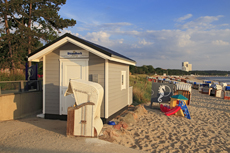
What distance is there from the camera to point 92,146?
4.55 meters

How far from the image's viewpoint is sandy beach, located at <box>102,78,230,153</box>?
529 cm

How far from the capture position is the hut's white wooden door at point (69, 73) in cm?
752

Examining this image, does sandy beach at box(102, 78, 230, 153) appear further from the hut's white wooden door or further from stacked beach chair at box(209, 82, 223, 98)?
stacked beach chair at box(209, 82, 223, 98)

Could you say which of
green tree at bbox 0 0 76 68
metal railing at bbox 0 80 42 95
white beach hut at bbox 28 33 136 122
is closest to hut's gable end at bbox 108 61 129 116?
white beach hut at bbox 28 33 136 122

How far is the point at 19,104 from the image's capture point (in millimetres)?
8055

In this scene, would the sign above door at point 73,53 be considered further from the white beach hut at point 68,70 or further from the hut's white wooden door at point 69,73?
the hut's white wooden door at point 69,73

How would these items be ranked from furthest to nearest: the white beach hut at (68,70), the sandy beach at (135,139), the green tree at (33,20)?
the green tree at (33,20) → the white beach hut at (68,70) → the sandy beach at (135,139)

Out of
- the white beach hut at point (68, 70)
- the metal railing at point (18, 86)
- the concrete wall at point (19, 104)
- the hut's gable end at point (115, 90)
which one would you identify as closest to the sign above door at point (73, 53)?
the white beach hut at point (68, 70)

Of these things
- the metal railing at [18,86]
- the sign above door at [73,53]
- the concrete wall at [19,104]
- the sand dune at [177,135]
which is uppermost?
the sign above door at [73,53]

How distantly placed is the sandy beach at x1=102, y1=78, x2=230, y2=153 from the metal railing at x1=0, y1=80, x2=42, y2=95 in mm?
5428

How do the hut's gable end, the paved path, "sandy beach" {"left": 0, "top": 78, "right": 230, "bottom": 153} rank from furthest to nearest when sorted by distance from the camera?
the hut's gable end → "sandy beach" {"left": 0, "top": 78, "right": 230, "bottom": 153} → the paved path

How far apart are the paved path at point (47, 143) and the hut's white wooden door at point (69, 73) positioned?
1.72 m

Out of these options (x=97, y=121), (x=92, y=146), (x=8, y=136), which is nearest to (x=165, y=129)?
(x=97, y=121)

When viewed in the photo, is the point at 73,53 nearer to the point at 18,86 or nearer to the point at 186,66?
the point at 18,86
